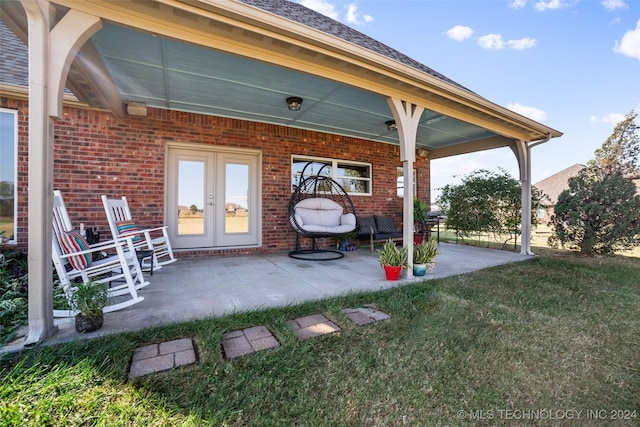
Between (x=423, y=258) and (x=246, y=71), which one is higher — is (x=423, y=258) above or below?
below

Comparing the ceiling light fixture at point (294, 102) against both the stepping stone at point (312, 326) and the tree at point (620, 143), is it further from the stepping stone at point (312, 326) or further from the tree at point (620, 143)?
the tree at point (620, 143)

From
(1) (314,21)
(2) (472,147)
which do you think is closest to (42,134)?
(1) (314,21)

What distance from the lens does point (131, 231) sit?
11.3 feet

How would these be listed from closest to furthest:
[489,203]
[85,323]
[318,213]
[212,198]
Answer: [85,323], [212,198], [318,213], [489,203]

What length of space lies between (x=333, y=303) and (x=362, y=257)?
8.54 ft

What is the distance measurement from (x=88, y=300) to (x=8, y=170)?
3.39m

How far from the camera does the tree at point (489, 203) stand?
638 centimetres

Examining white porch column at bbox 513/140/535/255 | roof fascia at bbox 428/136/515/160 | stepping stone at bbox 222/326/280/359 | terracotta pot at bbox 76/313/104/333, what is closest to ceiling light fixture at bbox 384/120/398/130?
roof fascia at bbox 428/136/515/160

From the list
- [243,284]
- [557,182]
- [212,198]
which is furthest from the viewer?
[557,182]

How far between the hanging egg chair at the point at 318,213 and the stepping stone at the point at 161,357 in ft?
10.1

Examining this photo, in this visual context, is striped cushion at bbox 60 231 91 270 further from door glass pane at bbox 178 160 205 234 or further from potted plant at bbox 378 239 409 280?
potted plant at bbox 378 239 409 280

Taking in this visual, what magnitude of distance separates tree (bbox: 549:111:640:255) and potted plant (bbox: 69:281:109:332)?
7776 millimetres

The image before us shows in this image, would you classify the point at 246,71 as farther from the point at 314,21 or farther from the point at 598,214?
the point at 598,214

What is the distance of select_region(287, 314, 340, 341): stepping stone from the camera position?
2.05 metres
